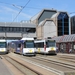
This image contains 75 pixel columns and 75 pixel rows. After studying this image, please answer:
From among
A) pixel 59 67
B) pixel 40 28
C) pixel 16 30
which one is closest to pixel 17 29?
pixel 16 30

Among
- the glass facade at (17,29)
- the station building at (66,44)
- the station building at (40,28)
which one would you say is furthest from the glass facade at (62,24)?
the station building at (66,44)

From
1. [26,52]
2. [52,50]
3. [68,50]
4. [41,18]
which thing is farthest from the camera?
[41,18]

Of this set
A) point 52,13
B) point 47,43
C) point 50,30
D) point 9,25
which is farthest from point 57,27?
point 47,43

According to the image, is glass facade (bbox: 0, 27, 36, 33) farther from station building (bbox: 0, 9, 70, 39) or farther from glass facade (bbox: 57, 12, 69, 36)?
glass facade (bbox: 57, 12, 69, 36)

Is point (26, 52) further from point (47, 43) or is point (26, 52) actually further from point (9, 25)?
point (9, 25)

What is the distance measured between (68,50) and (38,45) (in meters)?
7.10

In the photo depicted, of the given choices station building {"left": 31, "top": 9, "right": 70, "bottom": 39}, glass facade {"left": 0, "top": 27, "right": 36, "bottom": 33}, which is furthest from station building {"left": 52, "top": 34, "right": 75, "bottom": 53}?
glass facade {"left": 0, "top": 27, "right": 36, "bottom": 33}

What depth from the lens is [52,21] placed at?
83.4m

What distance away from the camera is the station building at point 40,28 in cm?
8212

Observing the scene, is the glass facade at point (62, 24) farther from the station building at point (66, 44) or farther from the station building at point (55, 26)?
the station building at point (66, 44)

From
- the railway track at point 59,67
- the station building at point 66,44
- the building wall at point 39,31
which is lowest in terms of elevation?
the railway track at point 59,67

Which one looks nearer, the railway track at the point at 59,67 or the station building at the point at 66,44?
the railway track at the point at 59,67

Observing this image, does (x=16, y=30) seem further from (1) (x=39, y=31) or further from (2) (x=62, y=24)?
(2) (x=62, y=24)

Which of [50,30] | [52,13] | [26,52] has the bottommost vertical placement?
[26,52]
